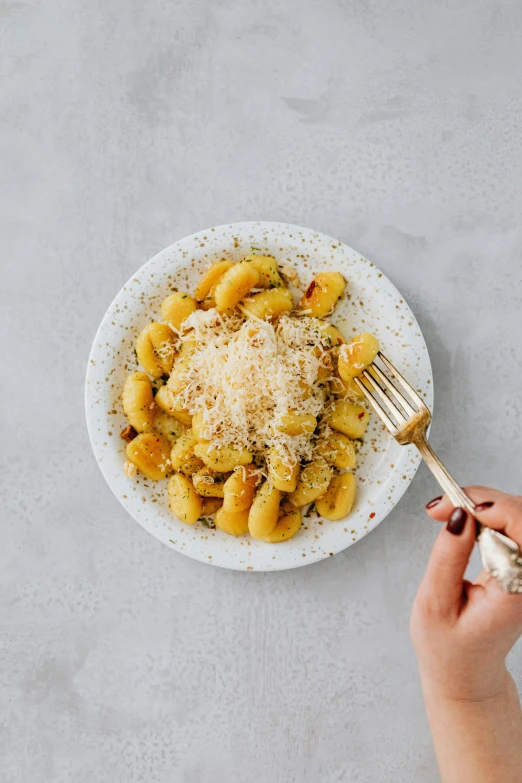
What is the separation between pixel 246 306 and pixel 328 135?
1.79 ft

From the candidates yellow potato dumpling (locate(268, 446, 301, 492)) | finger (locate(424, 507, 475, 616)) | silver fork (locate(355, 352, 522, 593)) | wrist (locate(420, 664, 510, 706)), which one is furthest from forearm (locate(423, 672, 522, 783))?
yellow potato dumpling (locate(268, 446, 301, 492))

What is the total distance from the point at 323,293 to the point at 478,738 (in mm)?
949

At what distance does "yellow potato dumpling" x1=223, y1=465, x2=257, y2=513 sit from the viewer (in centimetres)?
154

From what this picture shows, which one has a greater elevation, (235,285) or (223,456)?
(235,285)

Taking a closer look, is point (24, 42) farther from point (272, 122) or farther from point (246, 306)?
point (246, 306)

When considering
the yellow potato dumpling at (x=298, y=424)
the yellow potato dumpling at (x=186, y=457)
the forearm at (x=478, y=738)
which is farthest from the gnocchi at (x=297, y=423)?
the forearm at (x=478, y=738)

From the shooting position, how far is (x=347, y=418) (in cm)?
159

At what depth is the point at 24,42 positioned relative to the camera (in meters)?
1.88

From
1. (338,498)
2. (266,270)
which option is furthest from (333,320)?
(338,498)

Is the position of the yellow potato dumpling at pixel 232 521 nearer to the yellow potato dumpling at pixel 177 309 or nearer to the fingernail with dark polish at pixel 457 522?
the yellow potato dumpling at pixel 177 309

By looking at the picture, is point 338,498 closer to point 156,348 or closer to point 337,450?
point 337,450

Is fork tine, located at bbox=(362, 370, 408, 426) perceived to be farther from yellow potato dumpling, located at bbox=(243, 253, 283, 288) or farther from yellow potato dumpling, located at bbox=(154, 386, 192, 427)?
yellow potato dumpling, located at bbox=(154, 386, 192, 427)

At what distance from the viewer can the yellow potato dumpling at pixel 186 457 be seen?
1597 mm

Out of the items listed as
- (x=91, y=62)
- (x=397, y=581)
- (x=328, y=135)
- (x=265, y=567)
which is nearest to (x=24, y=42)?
(x=91, y=62)
